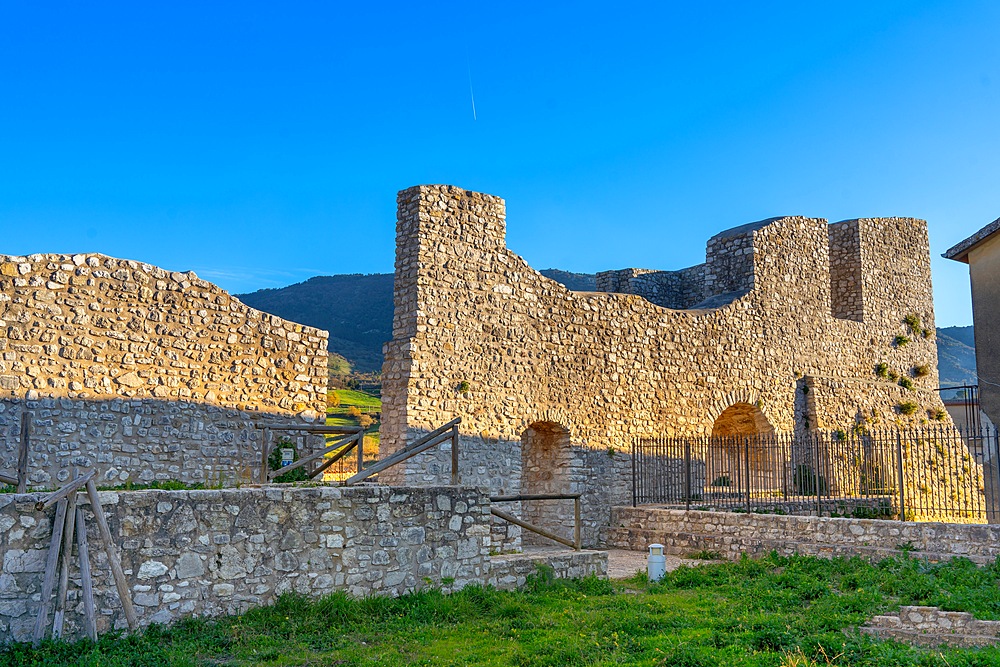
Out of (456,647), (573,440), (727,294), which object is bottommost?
(456,647)

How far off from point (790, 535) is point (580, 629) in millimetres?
6816

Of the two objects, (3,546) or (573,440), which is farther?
(573,440)

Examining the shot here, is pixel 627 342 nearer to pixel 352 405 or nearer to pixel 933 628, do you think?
pixel 933 628

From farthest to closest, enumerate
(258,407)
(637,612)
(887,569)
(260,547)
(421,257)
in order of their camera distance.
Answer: (421,257) → (258,407) → (887,569) → (637,612) → (260,547)

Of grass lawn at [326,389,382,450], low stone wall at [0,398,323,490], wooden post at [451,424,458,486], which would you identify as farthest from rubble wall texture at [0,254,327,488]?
grass lawn at [326,389,382,450]

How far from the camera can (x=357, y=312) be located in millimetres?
51375

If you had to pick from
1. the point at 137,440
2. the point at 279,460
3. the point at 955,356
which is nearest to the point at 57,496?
the point at 137,440

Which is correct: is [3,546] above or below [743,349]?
below

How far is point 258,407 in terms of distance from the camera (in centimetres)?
1317

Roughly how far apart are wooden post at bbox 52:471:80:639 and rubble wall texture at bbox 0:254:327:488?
173 inches

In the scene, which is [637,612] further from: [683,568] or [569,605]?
[683,568]

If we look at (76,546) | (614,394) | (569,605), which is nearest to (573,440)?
(614,394)

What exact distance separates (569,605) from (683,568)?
3258 mm

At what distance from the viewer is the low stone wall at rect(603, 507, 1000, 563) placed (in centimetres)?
1205
